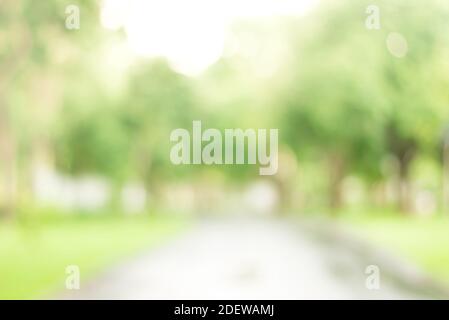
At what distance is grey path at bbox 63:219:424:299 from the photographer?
33.6ft

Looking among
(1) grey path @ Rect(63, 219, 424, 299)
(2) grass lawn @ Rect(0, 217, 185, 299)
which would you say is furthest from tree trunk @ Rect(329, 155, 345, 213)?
(1) grey path @ Rect(63, 219, 424, 299)

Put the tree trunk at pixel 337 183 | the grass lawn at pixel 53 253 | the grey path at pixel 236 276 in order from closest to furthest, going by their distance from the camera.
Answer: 1. the grey path at pixel 236 276
2. the grass lawn at pixel 53 253
3. the tree trunk at pixel 337 183

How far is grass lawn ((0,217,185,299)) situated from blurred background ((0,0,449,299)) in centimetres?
7

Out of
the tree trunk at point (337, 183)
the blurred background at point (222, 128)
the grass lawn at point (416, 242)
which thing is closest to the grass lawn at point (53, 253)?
the blurred background at point (222, 128)

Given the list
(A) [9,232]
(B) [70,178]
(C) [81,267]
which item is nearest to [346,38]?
(A) [9,232]

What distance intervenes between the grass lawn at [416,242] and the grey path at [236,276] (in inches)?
49.9

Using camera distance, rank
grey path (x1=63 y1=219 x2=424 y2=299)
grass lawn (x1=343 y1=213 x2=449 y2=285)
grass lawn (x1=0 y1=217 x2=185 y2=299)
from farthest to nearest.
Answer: grass lawn (x1=343 y1=213 x2=449 y2=285) → grass lawn (x1=0 y1=217 x2=185 y2=299) → grey path (x1=63 y1=219 x2=424 y2=299)

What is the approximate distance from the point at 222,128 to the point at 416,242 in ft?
58.1

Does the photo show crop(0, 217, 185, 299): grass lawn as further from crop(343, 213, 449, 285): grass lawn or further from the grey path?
crop(343, 213, 449, 285): grass lawn

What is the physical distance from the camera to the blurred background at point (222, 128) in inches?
509

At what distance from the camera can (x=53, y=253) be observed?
53.9 feet

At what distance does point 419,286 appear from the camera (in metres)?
10.8

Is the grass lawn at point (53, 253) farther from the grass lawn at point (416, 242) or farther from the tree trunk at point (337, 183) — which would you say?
the tree trunk at point (337, 183)
